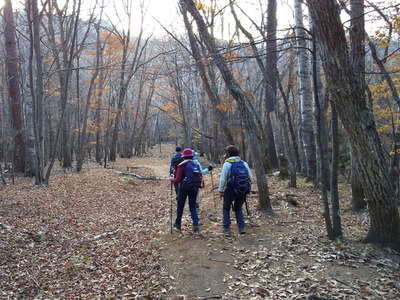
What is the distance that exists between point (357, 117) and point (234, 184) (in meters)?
2.69

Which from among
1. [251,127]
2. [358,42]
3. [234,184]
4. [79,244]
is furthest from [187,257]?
[358,42]

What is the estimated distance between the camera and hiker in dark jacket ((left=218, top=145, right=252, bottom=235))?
691cm

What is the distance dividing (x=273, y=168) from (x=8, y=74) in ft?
44.3

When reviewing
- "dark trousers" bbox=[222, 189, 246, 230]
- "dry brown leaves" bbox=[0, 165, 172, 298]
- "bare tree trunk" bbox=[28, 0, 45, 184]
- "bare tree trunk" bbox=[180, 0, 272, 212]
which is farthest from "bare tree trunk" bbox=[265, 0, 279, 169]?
"bare tree trunk" bbox=[28, 0, 45, 184]

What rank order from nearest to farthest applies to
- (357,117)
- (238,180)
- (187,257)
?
1. (357,117)
2. (187,257)
3. (238,180)

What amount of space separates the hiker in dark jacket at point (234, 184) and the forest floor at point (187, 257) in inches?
17.6

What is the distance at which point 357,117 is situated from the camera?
215 inches

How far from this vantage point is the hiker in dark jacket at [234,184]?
6.91m

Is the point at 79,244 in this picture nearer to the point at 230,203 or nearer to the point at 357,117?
the point at 230,203

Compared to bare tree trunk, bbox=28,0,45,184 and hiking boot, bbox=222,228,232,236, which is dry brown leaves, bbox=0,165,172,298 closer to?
bare tree trunk, bbox=28,0,45,184

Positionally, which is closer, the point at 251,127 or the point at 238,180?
the point at 238,180

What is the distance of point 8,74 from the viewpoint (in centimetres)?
1575

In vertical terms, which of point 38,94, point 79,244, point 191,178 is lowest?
point 79,244

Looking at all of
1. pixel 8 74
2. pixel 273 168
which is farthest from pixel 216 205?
pixel 8 74
